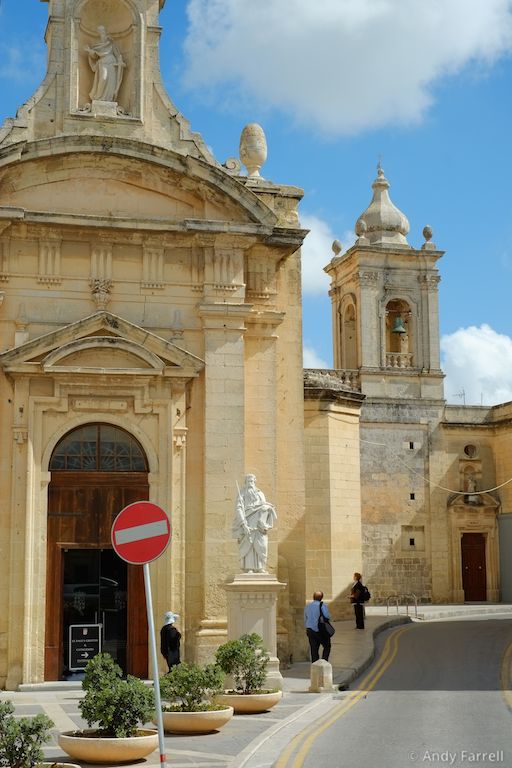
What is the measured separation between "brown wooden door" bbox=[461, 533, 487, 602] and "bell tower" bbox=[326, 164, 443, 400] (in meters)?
6.16

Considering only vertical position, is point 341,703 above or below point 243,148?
below

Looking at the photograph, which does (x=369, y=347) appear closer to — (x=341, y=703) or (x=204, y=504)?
(x=204, y=504)

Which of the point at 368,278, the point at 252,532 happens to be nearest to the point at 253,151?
the point at 252,532

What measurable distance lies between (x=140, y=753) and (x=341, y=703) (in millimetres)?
5402

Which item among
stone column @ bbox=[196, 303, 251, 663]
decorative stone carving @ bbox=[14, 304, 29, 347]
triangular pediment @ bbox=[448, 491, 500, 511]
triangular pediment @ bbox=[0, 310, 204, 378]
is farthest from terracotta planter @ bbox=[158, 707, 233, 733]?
triangular pediment @ bbox=[448, 491, 500, 511]

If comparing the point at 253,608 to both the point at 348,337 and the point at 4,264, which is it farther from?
the point at 348,337

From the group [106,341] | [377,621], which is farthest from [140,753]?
[377,621]

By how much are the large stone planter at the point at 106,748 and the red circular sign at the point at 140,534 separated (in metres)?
2.53

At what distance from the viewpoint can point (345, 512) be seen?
3394cm

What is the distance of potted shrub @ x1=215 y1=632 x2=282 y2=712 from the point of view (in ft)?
51.3

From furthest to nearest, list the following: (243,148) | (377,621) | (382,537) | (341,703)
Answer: (382,537), (377,621), (243,148), (341,703)

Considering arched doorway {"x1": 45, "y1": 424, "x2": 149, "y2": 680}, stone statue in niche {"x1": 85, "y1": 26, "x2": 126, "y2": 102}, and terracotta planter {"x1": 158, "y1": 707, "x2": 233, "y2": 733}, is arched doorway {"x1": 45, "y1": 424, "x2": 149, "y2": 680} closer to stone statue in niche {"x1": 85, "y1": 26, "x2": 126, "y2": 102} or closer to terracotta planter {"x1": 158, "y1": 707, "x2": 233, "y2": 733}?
terracotta planter {"x1": 158, "y1": 707, "x2": 233, "y2": 733}

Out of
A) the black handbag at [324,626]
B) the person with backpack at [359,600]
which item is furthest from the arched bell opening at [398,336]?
the black handbag at [324,626]

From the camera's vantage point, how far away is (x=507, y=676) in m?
20.2
